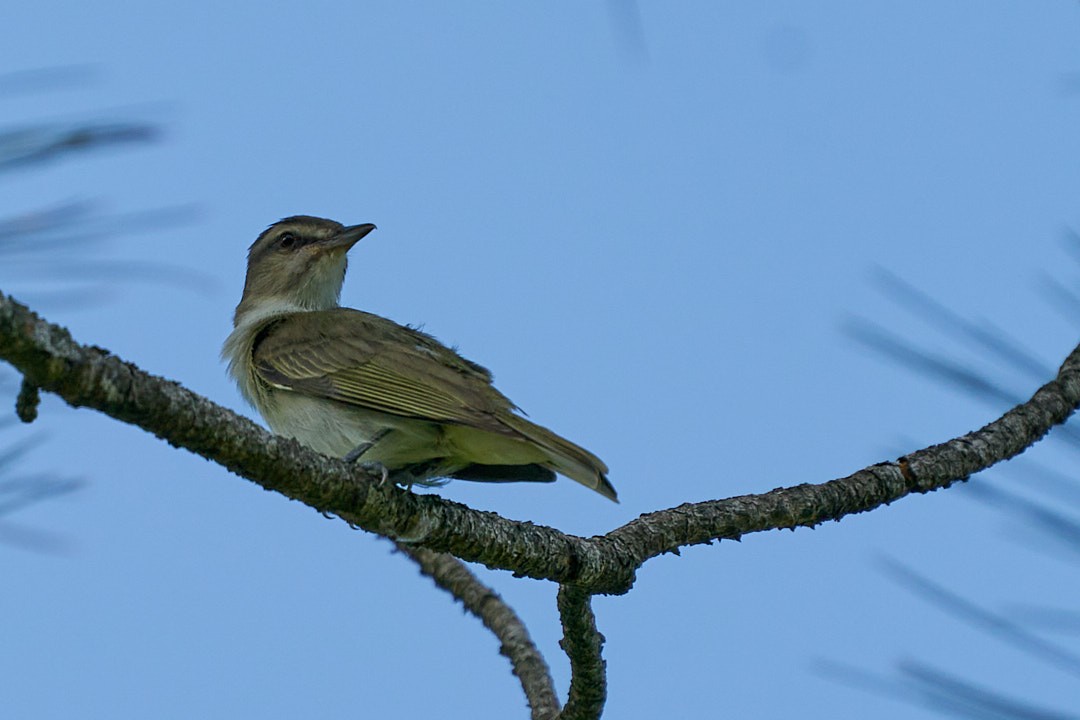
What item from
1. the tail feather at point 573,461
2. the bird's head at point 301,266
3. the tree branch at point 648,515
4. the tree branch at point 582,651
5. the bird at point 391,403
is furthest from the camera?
the bird's head at point 301,266

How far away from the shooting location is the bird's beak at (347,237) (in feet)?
24.2

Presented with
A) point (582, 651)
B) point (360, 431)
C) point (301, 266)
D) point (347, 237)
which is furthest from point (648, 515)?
point (301, 266)

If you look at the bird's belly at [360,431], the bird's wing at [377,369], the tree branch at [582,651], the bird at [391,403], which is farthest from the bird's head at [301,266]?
the tree branch at [582,651]

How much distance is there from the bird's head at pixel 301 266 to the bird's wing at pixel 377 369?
0.92 m

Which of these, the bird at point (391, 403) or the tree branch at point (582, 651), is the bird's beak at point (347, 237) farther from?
the tree branch at point (582, 651)

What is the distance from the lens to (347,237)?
7566 mm

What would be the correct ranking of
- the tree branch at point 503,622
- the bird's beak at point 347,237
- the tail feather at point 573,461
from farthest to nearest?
the bird's beak at point 347,237
the tree branch at point 503,622
the tail feather at point 573,461

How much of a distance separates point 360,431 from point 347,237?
232 cm

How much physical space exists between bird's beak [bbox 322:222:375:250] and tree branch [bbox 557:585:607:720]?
3823 mm

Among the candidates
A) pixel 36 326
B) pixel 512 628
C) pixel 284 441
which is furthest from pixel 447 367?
pixel 36 326

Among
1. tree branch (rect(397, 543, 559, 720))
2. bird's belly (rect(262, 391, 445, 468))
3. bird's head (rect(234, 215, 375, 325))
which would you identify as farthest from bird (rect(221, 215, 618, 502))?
bird's head (rect(234, 215, 375, 325))

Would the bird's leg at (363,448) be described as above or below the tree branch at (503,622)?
above

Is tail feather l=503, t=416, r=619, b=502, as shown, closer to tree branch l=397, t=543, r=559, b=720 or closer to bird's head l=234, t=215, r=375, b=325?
tree branch l=397, t=543, r=559, b=720

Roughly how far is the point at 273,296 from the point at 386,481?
4.37 m
